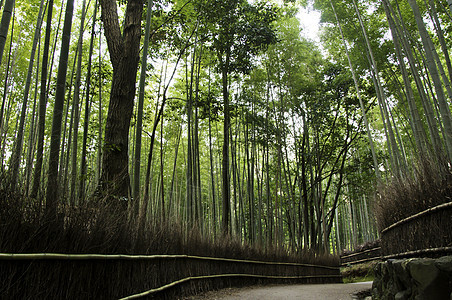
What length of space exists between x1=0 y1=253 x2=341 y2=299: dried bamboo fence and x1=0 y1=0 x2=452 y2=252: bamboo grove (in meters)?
0.29

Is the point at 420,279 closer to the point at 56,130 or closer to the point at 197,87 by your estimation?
the point at 56,130

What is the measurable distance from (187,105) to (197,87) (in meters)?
0.64

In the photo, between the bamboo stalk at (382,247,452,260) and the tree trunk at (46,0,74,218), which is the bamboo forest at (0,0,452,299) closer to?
the tree trunk at (46,0,74,218)

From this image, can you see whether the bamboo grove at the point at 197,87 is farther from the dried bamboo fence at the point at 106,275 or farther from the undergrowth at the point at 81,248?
the dried bamboo fence at the point at 106,275

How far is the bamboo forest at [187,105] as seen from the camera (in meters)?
1.93

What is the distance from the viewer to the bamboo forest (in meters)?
1.93

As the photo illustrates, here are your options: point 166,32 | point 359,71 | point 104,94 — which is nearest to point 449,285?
point 166,32

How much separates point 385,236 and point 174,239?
7.78ft

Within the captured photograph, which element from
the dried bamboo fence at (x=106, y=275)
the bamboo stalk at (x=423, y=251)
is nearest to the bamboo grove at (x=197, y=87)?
the dried bamboo fence at (x=106, y=275)

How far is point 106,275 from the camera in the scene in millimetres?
1986

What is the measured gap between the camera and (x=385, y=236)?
3703mm

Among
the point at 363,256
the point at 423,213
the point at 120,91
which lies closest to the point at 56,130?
the point at 120,91

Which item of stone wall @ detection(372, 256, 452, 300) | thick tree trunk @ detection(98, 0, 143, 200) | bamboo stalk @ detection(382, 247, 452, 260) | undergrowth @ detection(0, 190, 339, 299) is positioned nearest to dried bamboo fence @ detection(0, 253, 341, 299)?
undergrowth @ detection(0, 190, 339, 299)

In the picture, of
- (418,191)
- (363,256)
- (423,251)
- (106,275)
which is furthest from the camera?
(363,256)
